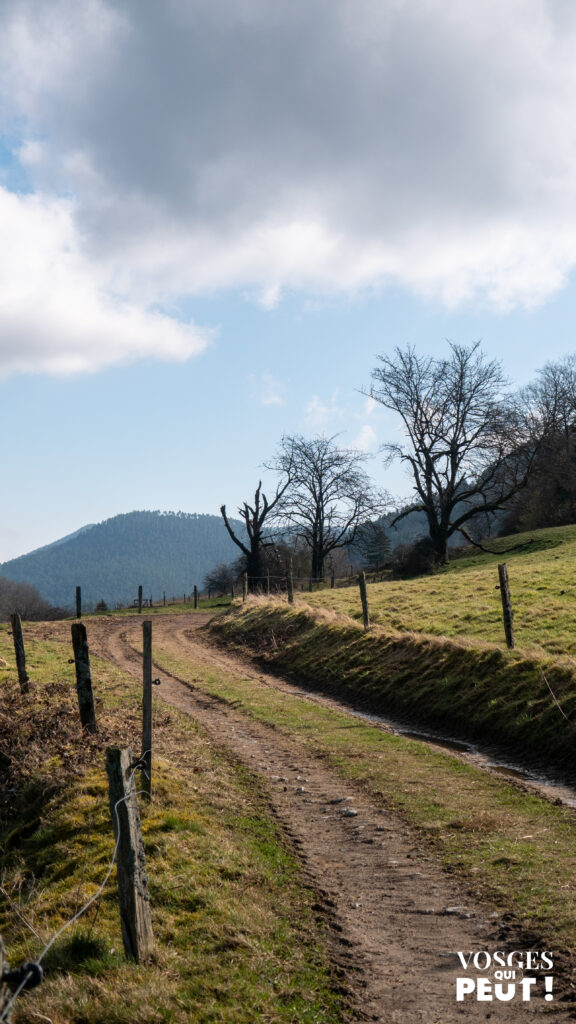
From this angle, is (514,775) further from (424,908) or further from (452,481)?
(452,481)

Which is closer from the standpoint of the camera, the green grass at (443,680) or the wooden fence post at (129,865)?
the wooden fence post at (129,865)

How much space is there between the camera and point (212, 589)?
81625 mm

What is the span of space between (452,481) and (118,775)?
4518cm

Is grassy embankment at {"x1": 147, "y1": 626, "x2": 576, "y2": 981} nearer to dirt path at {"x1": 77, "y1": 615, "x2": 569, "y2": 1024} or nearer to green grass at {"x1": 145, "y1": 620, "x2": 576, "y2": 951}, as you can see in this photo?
green grass at {"x1": 145, "y1": 620, "x2": 576, "y2": 951}

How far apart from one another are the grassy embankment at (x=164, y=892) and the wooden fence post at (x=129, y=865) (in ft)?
0.61

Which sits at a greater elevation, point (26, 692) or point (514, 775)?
point (26, 692)

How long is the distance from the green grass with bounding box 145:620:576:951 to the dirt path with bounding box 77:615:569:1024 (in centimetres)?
32

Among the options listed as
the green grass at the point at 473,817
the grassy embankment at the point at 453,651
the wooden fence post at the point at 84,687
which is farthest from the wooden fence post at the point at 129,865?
the grassy embankment at the point at 453,651

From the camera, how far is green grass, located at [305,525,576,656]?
18.4 m

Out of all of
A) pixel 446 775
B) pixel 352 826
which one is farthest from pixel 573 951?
pixel 446 775

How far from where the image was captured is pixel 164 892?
7.02m

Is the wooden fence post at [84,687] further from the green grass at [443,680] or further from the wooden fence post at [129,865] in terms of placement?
the green grass at [443,680]

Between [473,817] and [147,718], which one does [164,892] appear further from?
[473,817]

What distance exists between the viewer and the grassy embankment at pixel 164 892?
5.30 meters
